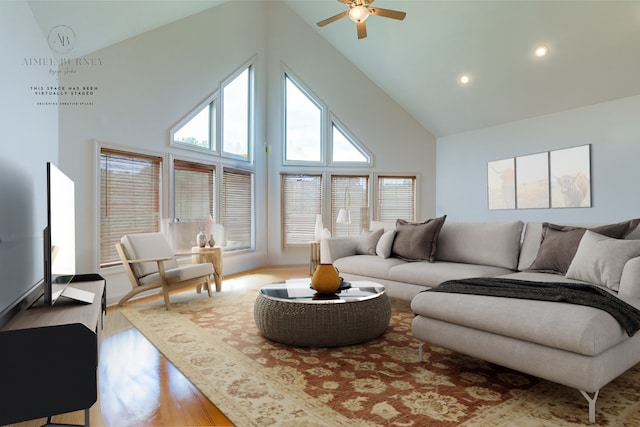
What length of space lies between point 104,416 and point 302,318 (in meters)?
1.30

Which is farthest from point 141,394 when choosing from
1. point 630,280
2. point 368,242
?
point 368,242

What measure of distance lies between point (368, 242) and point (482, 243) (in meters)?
1.41

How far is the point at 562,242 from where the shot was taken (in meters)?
3.07

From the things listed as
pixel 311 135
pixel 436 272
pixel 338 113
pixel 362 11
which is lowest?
pixel 436 272

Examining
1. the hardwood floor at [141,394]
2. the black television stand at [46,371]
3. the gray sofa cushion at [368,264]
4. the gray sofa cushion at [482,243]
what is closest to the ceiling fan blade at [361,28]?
the gray sofa cushion at [482,243]

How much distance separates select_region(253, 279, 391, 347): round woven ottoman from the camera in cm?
271

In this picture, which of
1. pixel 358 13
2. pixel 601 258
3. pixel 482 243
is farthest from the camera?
pixel 358 13

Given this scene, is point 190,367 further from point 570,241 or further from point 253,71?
point 253,71

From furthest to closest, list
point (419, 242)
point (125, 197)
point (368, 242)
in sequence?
point (368, 242)
point (125, 197)
point (419, 242)

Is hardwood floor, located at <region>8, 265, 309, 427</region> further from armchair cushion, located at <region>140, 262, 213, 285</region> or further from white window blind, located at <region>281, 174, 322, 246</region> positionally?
white window blind, located at <region>281, 174, 322, 246</region>

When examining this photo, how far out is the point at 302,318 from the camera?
8.93 ft

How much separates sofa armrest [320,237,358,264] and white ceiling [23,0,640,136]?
10.9 feet

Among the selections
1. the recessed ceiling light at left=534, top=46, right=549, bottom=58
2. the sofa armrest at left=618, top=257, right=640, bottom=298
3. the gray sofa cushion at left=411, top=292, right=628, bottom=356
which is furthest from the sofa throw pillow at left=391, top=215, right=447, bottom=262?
the recessed ceiling light at left=534, top=46, right=549, bottom=58

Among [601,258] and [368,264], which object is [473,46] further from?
[601,258]
